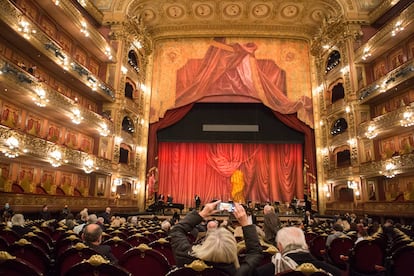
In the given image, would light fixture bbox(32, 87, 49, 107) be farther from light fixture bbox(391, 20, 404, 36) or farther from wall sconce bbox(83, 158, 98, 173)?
light fixture bbox(391, 20, 404, 36)

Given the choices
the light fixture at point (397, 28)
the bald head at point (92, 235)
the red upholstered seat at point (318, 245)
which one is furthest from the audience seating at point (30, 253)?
the light fixture at point (397, 28)

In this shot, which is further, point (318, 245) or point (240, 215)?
point (318, 245)

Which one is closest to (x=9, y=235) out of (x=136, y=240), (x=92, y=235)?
(x=136, y=240)

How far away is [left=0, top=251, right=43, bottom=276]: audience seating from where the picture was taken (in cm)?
223

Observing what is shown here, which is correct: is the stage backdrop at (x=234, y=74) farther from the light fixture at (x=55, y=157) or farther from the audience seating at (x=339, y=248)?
the audience seating at (x=339, y=248)

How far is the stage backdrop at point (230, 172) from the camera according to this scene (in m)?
25.4

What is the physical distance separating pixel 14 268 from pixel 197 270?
1380 mm

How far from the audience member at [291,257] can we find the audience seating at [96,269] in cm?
109

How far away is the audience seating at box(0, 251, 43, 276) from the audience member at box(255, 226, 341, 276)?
1.72m

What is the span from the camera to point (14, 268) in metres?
2.24

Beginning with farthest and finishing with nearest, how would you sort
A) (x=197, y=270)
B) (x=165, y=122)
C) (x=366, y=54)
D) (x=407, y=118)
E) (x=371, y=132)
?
(x=165, y=122), (x=366, y=54), (x=371, y=132), (x=407, y=118), (x=197, y=270)

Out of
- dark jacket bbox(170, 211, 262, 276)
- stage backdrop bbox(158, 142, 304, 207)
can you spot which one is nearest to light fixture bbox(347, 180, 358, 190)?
stage backdrop bbox(158, 142, 304, 207)

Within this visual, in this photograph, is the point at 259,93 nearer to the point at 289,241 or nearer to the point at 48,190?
the point at 48,190

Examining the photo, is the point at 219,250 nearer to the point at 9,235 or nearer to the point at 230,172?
the point at 9,235
